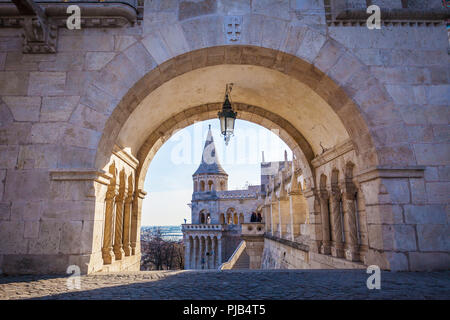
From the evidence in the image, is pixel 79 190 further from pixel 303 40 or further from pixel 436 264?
pixel 436 264

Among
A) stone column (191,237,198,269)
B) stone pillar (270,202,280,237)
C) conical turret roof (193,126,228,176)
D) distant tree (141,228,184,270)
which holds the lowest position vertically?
distant tree (141,228,184,270)

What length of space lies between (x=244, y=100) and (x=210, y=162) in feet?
108

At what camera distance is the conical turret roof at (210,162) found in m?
38.3

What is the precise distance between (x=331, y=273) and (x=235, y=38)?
3.49 m

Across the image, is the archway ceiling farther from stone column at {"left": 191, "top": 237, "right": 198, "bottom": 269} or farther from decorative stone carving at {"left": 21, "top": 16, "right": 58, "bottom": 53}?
stone column at {"left": 191, "top": 237, "right": 198, "bottom": 269}

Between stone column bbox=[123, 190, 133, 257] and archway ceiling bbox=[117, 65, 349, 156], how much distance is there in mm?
1071

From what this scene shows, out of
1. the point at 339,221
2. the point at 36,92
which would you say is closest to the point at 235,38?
the point at 36,92

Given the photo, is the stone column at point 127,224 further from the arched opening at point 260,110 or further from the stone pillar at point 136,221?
the arched opening at point 260,110

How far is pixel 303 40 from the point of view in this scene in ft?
13.9

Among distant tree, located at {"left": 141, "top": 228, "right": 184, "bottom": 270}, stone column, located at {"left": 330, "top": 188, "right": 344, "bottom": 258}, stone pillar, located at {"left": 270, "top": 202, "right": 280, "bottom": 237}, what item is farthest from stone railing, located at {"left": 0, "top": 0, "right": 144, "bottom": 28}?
distant tree, located at {"left": 141, "top": 228, "right": 184, "bottom": 270}

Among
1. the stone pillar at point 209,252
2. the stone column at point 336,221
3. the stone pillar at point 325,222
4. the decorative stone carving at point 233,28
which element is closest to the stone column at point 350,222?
the stone column at point 336,221

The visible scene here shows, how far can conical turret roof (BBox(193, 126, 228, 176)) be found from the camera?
3830 cm

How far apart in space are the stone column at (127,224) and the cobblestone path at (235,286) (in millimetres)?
2550

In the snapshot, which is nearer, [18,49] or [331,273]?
[331,273]
